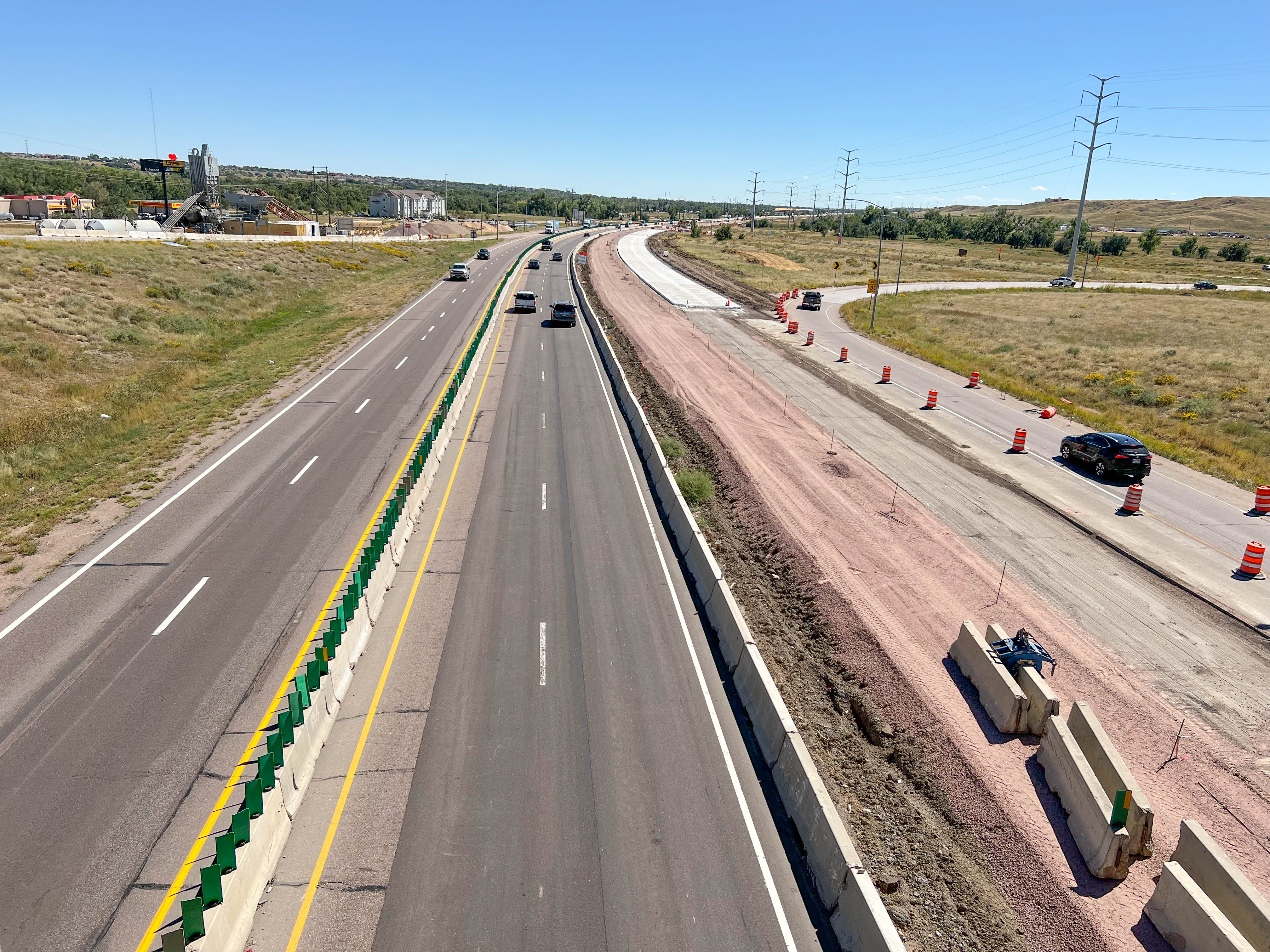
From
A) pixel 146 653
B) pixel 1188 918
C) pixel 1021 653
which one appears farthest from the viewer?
pixel 146 653

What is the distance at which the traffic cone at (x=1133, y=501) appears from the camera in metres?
24.8

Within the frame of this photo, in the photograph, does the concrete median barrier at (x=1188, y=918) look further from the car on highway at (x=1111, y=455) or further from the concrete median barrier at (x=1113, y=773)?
the car on highway at (x=1111, y=455)

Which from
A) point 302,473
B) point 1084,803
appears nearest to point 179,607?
point 302,473

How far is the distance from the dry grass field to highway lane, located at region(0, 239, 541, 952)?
1344 inches

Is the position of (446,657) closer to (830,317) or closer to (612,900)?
(612,900)

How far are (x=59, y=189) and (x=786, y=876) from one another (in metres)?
208

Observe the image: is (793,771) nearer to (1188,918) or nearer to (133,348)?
(1188,918)

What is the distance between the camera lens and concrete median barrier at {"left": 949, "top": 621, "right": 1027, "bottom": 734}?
13719mm

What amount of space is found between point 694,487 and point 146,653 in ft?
54.4

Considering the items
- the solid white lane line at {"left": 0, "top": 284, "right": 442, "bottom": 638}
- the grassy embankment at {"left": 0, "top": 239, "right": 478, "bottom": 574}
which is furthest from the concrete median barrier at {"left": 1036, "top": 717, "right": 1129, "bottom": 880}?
the grassy embankment at {"left": 0, "top": 239, "right": 478, "bottom": 574}

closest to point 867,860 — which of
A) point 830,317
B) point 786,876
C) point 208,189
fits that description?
point 786,876

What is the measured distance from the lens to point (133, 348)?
4253 centimetres

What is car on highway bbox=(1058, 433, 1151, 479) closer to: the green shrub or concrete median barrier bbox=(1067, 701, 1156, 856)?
the green shrub

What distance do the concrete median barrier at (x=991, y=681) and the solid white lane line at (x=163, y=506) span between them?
67.6ft
